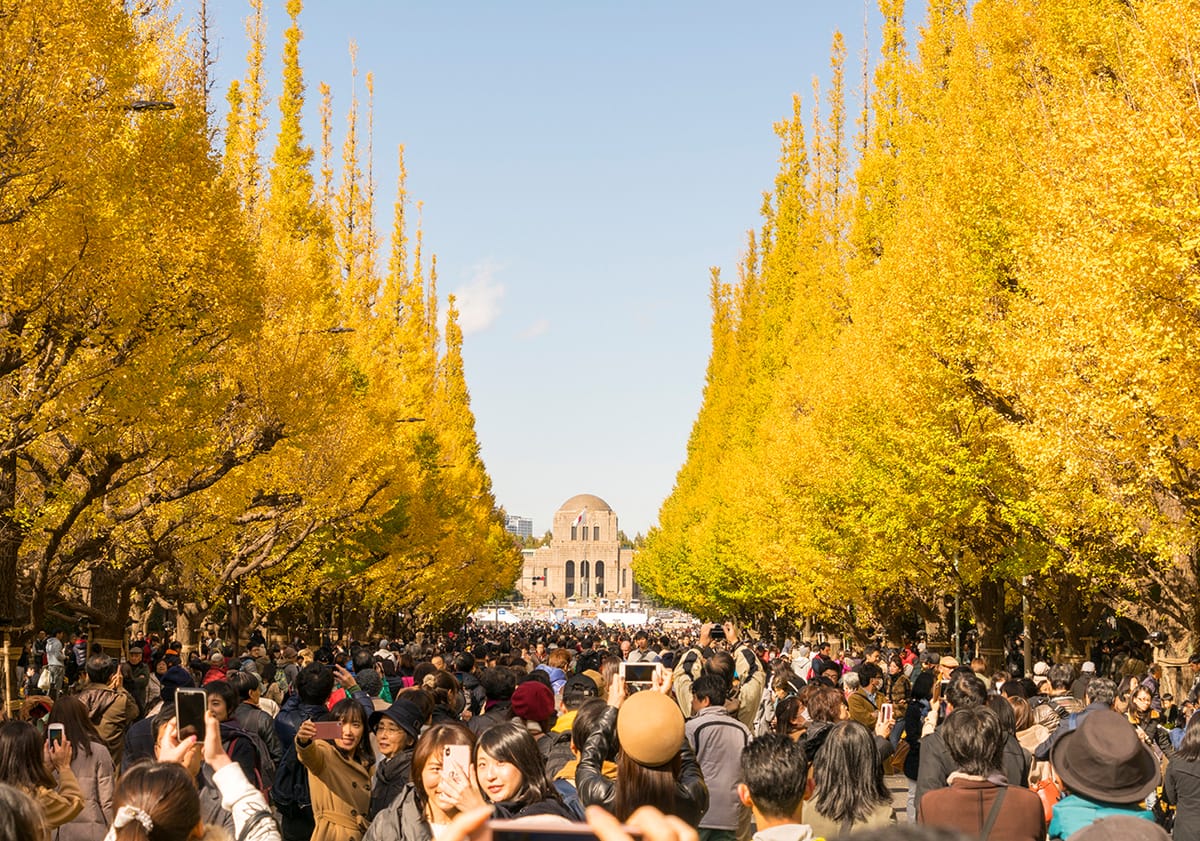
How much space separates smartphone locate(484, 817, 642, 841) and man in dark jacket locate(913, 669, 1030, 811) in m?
3.73

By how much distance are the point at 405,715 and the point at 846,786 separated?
2.28 m

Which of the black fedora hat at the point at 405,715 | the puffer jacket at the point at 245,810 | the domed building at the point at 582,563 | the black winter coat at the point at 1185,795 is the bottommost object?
the black winter coat at the point at 1185,795

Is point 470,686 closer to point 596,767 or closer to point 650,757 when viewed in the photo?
point 596,767

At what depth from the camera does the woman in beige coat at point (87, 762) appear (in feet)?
22.1

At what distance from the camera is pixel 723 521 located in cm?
4806

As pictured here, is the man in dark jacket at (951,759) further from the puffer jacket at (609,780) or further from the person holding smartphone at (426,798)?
the person holding smartphone at (426,798)

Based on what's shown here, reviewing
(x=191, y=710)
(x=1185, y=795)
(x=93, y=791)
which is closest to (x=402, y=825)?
(x=191, y=710)

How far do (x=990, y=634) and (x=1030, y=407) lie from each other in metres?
10.2

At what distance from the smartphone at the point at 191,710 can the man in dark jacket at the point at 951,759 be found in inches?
112

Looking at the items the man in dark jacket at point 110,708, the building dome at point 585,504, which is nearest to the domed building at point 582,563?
the building dome at point 585,504

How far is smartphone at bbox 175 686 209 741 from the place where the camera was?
5.43 metres

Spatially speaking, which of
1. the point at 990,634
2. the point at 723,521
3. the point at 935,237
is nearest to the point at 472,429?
the point at 723,521

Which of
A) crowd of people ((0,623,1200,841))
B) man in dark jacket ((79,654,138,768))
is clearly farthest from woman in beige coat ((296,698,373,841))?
man in dark jacket ((79,654,138,768))

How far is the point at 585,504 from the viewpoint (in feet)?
636
